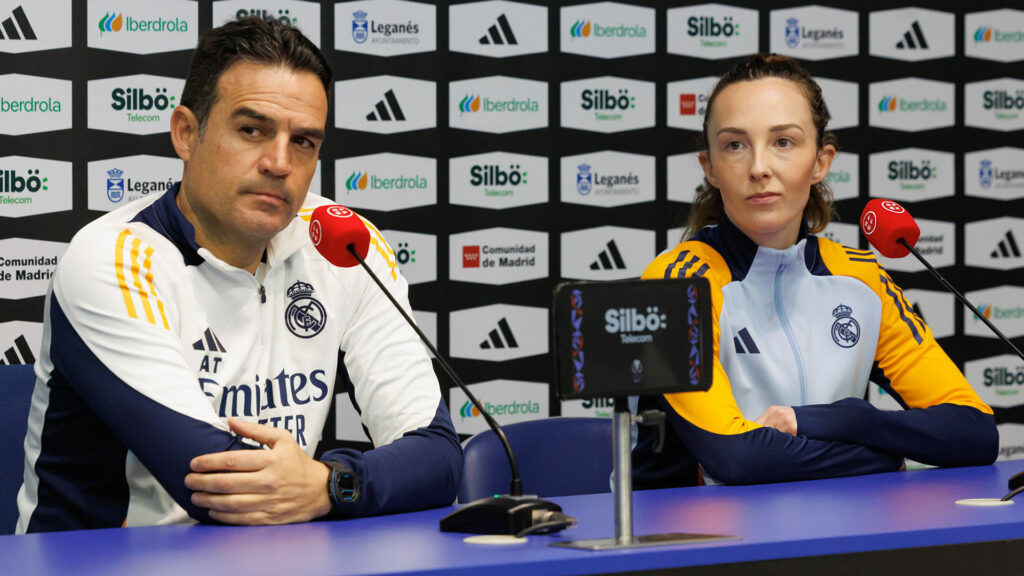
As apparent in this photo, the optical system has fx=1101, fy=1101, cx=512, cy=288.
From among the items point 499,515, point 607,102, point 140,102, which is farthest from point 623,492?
point 607,102

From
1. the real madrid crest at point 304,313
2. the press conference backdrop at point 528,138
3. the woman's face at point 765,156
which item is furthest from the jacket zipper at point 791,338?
the press conference backdrop at point 528,138

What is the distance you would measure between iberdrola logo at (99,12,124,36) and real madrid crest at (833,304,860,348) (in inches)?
79.2

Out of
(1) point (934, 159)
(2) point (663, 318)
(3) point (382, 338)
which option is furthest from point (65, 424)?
(1) point (934, 159)

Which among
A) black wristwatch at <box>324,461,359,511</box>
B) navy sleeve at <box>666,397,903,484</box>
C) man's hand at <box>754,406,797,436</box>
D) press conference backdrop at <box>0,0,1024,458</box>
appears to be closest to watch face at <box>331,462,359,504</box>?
black wristwatch at <box>324,461,359,511</box>

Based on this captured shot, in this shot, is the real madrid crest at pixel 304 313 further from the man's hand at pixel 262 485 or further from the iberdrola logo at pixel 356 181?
the iberdrola logo at pixel 356 181

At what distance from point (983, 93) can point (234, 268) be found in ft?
9.61

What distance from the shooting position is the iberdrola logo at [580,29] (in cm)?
336

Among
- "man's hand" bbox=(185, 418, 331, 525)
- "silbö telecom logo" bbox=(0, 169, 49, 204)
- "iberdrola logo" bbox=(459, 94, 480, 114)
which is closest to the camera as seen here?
"man's hand" bbox=(185, 418, 331, 525)

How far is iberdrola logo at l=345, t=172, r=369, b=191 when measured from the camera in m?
3.13

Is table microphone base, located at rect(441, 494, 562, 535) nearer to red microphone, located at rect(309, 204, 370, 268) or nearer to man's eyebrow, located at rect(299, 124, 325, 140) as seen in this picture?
red microphone, located at rect(309, 204, 370, 268)

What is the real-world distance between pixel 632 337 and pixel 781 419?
2.40ft

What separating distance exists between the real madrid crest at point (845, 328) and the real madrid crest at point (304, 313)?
3.10 feet

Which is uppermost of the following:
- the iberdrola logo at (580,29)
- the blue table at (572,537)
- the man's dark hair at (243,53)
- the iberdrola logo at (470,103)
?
the iberdrola logo at (580,29)

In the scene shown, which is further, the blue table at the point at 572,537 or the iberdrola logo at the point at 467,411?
the iberdrola logo at the point at 467,411
